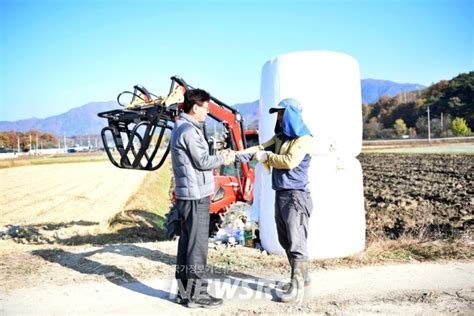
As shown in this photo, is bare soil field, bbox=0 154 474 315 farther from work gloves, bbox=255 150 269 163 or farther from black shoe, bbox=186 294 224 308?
work gloves, bbox=255 150 269 163

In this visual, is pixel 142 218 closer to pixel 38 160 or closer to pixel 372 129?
pixel 38 160

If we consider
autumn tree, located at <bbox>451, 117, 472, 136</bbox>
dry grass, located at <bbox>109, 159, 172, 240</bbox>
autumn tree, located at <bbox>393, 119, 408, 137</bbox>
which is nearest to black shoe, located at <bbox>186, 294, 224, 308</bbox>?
dry grass, located at <bbox>109, 159, 172, 240</bbox>

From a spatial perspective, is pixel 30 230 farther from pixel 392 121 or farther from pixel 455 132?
pixel 392 121

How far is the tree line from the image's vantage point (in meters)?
84.4

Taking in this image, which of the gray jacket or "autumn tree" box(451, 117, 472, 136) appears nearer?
the gray jacket

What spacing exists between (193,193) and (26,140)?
158572 millimetres

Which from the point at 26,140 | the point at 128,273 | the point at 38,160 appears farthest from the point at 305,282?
the point at 26,140

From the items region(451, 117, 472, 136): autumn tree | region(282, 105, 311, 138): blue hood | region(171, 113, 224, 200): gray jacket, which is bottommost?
region(171, 113, 224, 200): gray jacket

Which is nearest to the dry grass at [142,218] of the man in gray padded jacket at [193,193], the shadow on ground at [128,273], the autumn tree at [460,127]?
the shadow on ground at [128,273]

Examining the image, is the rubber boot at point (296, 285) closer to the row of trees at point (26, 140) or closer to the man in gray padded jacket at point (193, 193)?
the man in gray padded jacket at point (193, 193)

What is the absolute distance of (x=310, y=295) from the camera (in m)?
5.13

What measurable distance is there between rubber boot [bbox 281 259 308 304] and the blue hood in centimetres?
136

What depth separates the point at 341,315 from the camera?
4.53 meters

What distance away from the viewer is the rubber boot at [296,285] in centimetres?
495
